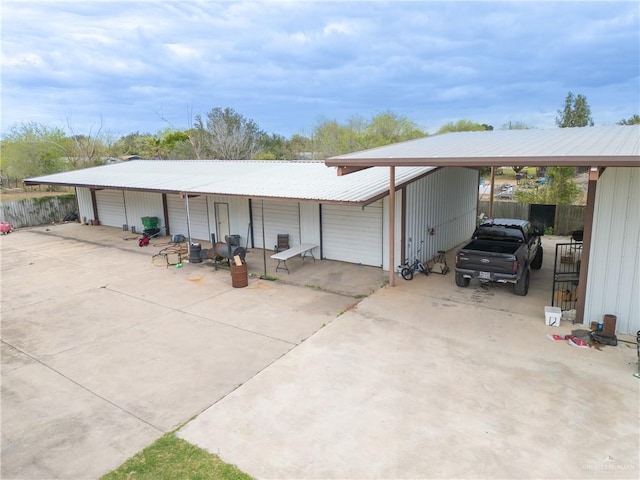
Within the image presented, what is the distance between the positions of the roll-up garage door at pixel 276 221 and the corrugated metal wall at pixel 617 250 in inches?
367

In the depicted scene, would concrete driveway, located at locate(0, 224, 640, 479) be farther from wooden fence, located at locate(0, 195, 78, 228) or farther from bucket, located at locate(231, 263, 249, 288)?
wooden fence, located at locate(0, 195, 78, 228)

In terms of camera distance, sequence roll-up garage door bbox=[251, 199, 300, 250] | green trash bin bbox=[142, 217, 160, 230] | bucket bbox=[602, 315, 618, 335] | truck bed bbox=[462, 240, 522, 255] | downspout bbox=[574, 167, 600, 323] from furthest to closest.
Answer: green trash bin bbox=[142, 217, 160, 230]
roll-up garage door bbox=[251, 199, 300, 250]
truck bed bbox=[462, 240, 522, 255]
downspout bbox=[574, 167, 600, 323]
bucket bbox=[602, 315, 618, 335]

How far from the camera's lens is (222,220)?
17.2 meters

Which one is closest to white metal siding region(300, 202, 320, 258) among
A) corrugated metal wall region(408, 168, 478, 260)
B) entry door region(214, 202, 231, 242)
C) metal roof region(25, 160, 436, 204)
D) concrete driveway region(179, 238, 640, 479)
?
metal roof region(25, 160, 436, 204)

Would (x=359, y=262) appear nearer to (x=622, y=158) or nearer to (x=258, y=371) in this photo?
(x=258, y=371)

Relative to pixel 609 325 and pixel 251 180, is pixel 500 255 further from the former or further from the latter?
pixel 251 180

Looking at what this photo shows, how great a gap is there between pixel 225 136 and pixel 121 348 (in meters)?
37.2

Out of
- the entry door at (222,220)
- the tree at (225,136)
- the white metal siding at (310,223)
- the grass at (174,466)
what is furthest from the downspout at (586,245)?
the tree at (225,136)

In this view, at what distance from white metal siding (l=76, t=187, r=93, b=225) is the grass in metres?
22.0

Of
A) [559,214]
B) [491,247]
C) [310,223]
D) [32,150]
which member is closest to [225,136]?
[32,150]

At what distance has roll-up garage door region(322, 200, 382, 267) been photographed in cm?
1304

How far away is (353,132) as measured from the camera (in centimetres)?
4216

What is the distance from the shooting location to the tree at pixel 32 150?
36938 millimetres

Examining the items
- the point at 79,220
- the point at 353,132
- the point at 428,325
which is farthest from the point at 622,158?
the point at 353,132
